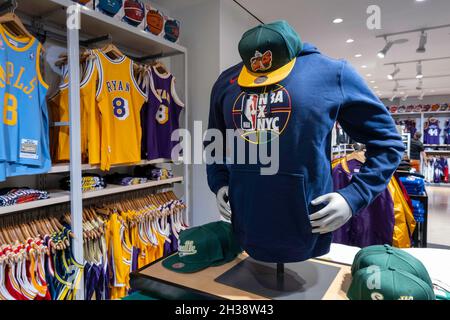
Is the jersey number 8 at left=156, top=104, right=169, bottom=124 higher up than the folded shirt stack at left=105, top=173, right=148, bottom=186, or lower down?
higher up

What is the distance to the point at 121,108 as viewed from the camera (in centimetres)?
211

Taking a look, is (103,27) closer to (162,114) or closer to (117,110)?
(117,110)

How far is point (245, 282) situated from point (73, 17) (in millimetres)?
1742

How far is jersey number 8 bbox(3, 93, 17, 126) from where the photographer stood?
4.82 ft

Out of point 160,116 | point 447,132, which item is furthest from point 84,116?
point 447,132

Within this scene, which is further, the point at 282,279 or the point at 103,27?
the point at 103,27

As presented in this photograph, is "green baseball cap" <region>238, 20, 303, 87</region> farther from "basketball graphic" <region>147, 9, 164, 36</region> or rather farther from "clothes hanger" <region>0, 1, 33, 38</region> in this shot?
"basketball graphic" <region>147, 9, 164, 36</region>

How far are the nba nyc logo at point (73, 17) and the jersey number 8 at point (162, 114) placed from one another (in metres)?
0.87

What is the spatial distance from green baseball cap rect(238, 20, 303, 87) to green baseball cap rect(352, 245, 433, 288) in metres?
0.57

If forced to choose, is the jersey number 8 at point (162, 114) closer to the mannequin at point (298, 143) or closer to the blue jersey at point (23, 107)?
the blue jersey at point (23, 107)

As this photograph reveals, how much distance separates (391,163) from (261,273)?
54cm

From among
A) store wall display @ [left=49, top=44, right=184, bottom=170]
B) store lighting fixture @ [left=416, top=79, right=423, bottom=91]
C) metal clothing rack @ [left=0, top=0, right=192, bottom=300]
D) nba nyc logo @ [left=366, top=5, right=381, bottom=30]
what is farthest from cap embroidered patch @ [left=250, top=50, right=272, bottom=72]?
store lighting fixture @ [left=416, top=79, right=423, bottom=91]
